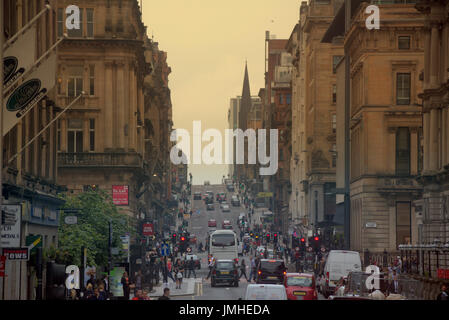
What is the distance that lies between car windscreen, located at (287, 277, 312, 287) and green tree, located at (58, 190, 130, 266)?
8.98m

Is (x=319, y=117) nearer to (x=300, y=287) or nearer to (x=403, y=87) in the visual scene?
(x=403, y=87)

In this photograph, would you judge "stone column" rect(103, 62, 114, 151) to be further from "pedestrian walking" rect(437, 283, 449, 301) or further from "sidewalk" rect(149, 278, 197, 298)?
"pedestrian walking" rect(437, 283, 449, 301)

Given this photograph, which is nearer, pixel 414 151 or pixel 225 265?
pixel 225 265

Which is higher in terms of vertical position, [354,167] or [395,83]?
[395,83]

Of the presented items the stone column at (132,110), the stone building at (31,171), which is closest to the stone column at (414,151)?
the stone column at (132,110)

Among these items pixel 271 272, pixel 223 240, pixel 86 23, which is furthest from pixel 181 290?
pixel 223 240

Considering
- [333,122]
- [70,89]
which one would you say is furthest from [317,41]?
[70,89]

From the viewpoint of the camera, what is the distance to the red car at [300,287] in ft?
137

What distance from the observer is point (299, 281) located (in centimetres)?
4259

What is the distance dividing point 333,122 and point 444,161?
55.4 meters

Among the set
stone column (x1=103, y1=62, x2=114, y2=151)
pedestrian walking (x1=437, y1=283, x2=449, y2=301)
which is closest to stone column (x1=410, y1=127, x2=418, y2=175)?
→ stone column (x1=103, y1=62, x2=114, y2=151)

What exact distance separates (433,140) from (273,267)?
1195cm
